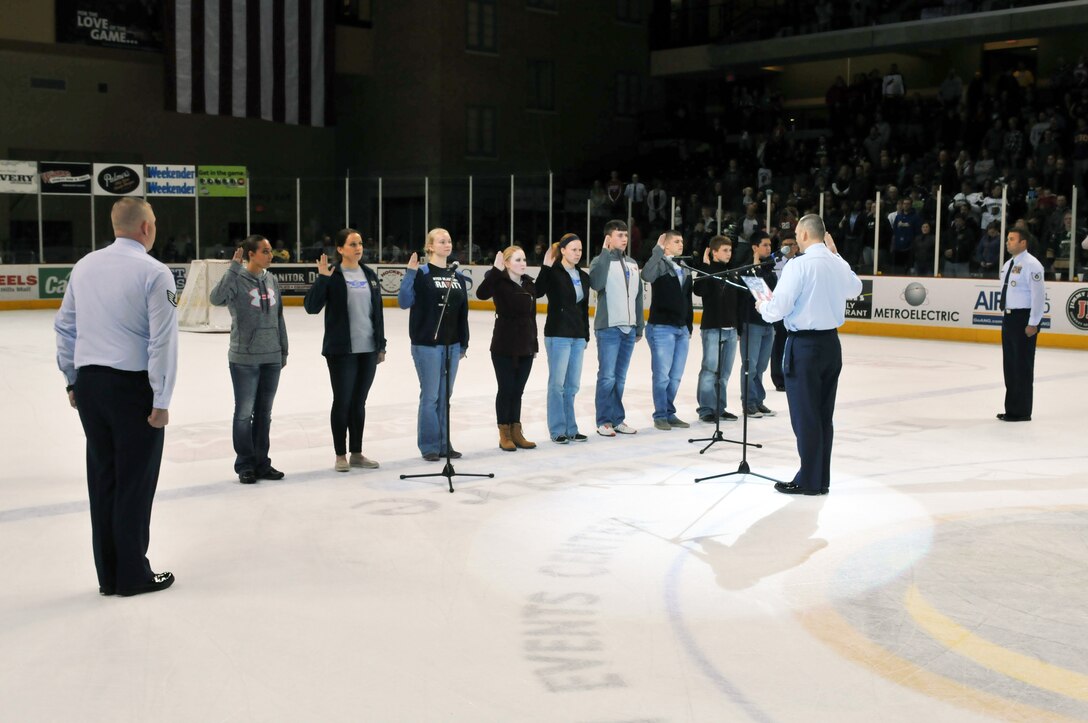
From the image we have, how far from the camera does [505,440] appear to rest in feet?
30.8

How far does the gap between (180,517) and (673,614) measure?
3354mm

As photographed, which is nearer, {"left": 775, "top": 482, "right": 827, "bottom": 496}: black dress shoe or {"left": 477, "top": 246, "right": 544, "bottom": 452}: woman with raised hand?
{"left": 775, "top": 482, "right": 827, "bottom": 496}: black dress shoe

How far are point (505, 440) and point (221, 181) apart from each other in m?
20.6

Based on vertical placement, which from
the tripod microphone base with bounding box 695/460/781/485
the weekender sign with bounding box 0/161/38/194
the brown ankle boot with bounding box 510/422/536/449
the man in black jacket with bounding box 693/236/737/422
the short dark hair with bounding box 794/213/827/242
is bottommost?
the tripod microphone base with bounding box 695/460/781/485

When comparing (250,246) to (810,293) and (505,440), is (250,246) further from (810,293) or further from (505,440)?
(810,293)

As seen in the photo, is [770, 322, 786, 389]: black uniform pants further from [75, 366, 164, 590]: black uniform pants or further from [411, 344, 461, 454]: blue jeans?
[75, 366, 164, 590]: black uniform pants

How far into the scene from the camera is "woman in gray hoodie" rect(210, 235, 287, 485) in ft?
26.0

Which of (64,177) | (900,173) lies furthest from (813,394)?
(64,177)

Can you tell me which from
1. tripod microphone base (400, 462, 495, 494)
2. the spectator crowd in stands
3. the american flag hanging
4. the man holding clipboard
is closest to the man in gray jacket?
tripod microphone base (400, 462, 495, 494)

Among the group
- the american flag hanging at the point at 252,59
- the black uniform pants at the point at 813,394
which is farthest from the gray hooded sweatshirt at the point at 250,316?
the american flag hanging at the point at 252,59

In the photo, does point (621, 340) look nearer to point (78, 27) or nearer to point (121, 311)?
point (121, 311)

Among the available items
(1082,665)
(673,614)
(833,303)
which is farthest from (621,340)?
(1082,665)

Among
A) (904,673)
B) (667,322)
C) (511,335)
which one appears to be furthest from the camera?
(667,322)

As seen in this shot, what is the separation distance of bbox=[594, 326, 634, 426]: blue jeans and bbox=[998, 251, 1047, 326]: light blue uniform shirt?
12.9 feet
